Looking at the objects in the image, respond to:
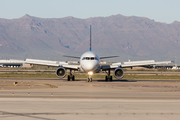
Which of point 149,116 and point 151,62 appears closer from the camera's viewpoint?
point 149,116

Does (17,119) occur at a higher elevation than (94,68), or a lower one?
lower

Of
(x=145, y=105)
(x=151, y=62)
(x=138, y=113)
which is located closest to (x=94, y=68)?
(x=151, y=62)

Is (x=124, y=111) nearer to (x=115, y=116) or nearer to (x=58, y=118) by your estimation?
(x=115, y=116)

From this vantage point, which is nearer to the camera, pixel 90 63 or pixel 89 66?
pixel 89 66

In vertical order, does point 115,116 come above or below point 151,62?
below

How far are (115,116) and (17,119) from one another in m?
4.23

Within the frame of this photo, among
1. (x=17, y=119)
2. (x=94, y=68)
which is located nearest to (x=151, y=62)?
(x=94, y=68)

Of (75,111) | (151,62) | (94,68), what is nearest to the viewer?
(75,111)

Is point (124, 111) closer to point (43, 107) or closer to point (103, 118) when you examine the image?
point (103, 118)

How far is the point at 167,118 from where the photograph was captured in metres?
14.5

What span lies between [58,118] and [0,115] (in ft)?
8.86

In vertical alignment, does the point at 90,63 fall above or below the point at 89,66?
above

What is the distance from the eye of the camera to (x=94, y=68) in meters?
44.7

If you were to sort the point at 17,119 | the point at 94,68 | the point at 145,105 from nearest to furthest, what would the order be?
the point at 17,119 < the point at 145,105 < the point at 94,68
